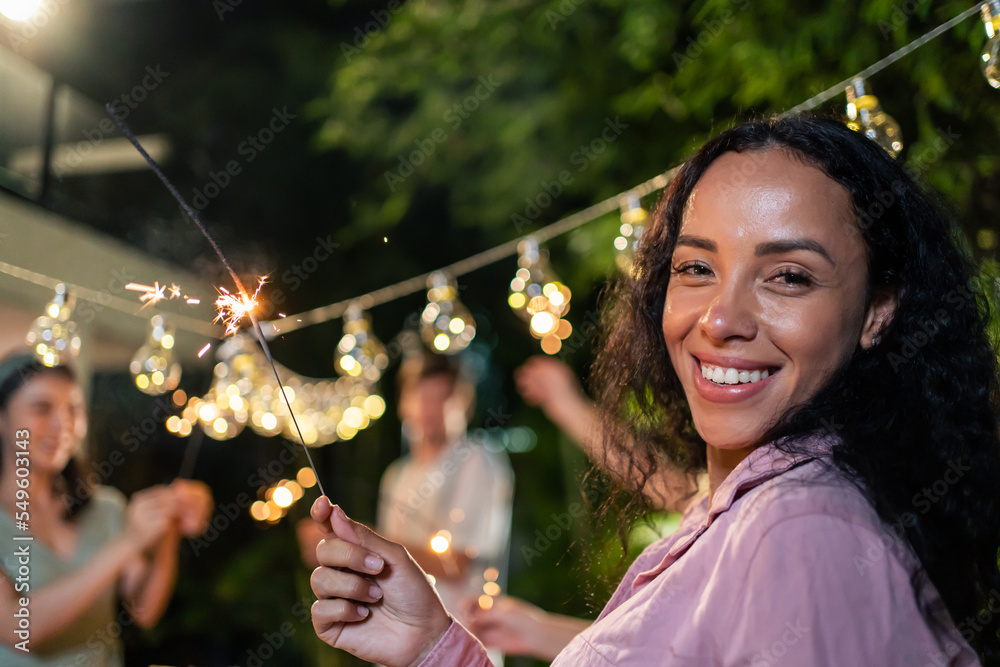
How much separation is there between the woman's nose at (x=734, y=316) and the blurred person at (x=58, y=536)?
4.35 ft

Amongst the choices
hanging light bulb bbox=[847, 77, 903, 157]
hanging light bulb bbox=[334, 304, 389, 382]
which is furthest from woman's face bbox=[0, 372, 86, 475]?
hanging light bulb bbox=[847, 77, 903, 157]

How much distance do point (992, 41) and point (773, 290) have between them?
1078 mm

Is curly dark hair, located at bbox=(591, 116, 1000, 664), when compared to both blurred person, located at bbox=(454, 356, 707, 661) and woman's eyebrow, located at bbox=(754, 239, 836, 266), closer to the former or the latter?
woman's eyebrow, located at bbox=(754, 239, 836, 266)

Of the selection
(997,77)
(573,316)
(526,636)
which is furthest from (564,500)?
(997,77)

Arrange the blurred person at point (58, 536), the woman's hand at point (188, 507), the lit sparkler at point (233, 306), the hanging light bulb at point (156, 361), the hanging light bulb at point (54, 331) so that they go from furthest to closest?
the woman's hand at point (188, 507) < the hanging light bulb at point (156, 361) < the hanging light bulb at point (54, 331) < the blurred person at point (58, 536) < the lit sparkler at point (233, 306)

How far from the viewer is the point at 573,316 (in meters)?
4.91

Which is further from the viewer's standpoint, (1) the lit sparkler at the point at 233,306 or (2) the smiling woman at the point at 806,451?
(1) the lit sparkler at the point at 233,306

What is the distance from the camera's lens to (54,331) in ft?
5.31

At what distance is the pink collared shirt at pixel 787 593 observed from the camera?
841mm

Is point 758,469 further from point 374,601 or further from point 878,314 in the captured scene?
point 374,601

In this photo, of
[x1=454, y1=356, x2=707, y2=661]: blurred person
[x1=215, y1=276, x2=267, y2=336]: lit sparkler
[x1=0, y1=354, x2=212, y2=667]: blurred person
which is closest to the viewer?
[x1=215, y1=276, x2=267, y2=336]: lit sparkler

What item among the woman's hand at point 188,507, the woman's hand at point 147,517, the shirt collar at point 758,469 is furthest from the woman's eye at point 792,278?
the woman's hand at point 188,507

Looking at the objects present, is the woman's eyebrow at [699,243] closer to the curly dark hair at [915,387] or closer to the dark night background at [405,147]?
the curly dark hair at [915,387]

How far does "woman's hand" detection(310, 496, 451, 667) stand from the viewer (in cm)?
115
